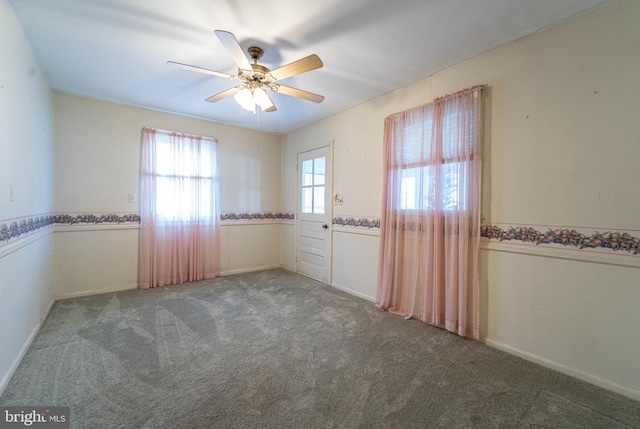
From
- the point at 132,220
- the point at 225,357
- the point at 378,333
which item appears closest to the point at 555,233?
the point at 378,333

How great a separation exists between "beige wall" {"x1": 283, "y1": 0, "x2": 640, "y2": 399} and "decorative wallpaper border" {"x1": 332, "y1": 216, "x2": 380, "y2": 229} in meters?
1.23

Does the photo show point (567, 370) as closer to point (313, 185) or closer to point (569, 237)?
point (569, 237)

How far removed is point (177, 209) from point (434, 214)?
3.42 meters

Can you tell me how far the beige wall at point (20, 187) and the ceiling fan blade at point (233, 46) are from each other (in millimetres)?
1403

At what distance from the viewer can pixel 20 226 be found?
1.99 m

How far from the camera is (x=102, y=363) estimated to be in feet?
6.32

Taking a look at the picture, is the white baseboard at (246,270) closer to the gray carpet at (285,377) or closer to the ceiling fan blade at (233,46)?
the gray carpet at (285,377)

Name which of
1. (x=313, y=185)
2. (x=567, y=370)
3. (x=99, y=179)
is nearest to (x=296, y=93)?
(x=313, y=185)

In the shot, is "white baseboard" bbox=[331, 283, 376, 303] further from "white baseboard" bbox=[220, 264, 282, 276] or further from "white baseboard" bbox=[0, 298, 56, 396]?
"white baseboard" bbox=[0, 298, 56, 396]

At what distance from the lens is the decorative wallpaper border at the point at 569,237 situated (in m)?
1.66

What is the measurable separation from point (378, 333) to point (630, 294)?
172cm

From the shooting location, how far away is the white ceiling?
5.82ft

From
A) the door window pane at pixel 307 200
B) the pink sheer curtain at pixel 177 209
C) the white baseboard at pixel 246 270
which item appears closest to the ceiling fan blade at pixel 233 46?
the pink sheer curtain at pixel 177 209

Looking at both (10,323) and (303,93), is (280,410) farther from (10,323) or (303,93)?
(303,93)
